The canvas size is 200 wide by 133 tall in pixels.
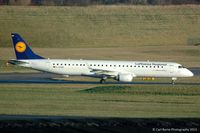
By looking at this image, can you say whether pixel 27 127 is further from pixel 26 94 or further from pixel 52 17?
pixel 52 17

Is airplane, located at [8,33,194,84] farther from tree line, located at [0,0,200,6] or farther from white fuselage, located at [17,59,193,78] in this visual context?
tree line, located at [0,0,200,6]

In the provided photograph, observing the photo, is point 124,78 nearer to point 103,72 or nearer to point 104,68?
point 103,72

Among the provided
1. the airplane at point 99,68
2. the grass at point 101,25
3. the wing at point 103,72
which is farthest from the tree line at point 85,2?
the wing at point 103,72

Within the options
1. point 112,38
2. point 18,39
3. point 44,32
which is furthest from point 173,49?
point 18,39

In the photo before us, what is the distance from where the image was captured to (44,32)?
384 ft

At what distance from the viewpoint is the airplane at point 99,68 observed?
67.6m

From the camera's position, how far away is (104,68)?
223ft

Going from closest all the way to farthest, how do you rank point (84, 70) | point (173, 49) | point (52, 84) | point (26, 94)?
point (26, 94)
point (52, 84)
point (84, 70)
point (173, 49)

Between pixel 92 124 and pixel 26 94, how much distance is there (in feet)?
64.8

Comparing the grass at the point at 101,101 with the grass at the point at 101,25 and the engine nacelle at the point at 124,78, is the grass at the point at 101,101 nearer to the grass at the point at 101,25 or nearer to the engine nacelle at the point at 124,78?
the engine nacelle at the point at 124,78

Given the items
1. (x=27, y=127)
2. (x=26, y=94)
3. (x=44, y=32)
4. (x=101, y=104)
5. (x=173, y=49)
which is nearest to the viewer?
(x=27, y=127)

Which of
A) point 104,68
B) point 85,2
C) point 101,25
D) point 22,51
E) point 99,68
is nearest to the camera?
point 99,68

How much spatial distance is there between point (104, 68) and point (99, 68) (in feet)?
1.60

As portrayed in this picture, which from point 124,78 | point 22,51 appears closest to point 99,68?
point 124,78
